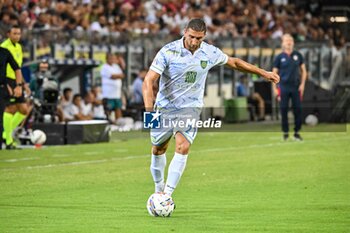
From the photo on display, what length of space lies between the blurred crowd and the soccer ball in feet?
47.4

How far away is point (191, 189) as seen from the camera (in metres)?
14.4

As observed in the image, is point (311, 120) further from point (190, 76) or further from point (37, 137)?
point (190, 76)

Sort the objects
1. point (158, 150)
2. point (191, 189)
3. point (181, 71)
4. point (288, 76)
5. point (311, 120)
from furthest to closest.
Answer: point (311, 120) → point (288, 76) → point (191, 189) → point (158, 150) → point (181, 71)

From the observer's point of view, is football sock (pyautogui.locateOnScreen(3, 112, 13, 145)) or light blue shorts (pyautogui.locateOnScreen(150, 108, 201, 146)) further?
football sock (pyautogui.locateOnScreen(3, 112, 13, 145))

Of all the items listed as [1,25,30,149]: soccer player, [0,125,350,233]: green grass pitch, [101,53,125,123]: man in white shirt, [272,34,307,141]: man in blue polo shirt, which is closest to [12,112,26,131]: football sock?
[1,25,30,149]: soccer player

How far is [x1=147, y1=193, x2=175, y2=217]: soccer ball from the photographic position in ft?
37.1

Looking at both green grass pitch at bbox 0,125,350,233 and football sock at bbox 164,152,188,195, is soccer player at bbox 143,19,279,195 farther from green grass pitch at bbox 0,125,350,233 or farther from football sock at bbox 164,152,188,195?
green grass pitch at bbox 0,125,350,233

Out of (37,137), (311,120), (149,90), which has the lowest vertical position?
(311,120)

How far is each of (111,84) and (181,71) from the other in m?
16.8

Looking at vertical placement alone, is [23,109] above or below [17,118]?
above

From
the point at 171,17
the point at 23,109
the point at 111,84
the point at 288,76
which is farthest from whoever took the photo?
the point at 171,17

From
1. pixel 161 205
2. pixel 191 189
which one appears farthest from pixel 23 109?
Result: pixel 161 205

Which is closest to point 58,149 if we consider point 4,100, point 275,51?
point 4,100

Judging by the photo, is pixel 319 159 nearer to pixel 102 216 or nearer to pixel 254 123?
pixel 102 216
